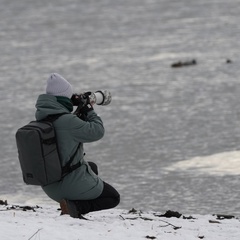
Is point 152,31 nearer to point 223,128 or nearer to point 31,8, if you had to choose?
point 31,8

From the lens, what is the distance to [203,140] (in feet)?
37.6

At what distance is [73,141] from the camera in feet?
21.2

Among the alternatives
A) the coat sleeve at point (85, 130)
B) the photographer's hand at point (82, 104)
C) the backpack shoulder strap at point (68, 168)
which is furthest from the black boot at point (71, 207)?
the photographer's hand at point (82, 104)

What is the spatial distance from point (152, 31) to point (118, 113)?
11.4 meters

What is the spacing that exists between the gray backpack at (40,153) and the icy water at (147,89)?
2.22m

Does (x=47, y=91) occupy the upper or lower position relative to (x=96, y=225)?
upper

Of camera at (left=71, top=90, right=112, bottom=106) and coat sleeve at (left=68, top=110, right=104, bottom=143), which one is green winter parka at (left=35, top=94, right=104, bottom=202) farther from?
camera at (left=71, top=90, right=112, bottom=106)

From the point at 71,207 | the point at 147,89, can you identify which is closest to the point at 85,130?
the point at 71,207

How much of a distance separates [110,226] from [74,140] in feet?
2.28

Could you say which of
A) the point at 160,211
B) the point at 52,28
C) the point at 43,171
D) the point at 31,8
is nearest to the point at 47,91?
the point at 43,171

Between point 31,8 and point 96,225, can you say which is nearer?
point 96,225

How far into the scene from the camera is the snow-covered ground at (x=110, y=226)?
569 cm

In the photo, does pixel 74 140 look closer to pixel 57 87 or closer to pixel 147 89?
pixel 57 87

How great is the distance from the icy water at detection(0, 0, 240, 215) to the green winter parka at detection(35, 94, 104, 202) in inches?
73.6
